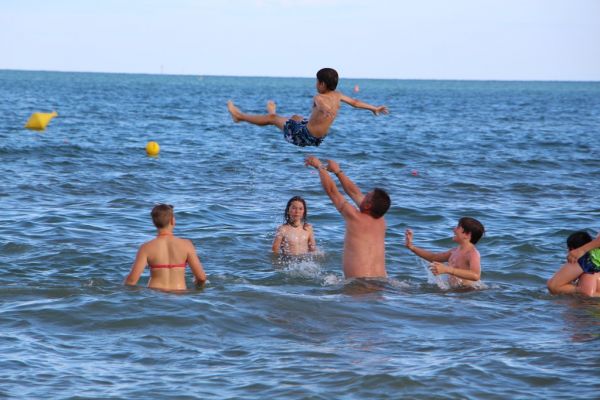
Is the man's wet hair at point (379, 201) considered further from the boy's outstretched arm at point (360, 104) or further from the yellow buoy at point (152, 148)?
the yellow buoy at point (152, 148)

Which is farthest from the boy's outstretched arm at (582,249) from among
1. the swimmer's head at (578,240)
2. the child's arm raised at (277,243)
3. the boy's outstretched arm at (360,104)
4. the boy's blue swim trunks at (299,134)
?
the child's arm raised at (277,243)

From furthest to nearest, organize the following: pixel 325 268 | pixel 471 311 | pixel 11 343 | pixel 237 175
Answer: pixel 237 175 < pixel 325 268 < pixel 471 311 < pixel 11 343

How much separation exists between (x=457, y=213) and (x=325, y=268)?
533 cm

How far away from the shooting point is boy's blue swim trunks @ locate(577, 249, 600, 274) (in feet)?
32.9

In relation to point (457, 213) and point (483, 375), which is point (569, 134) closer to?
point (457, 213)

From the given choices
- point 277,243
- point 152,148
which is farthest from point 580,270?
point 152,148

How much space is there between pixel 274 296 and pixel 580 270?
3.52 meters

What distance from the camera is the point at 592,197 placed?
19.6m

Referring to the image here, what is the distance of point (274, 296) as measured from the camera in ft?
33.2

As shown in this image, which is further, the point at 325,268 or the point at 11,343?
the point at 325,268

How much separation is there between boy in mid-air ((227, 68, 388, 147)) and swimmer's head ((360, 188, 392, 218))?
2.90 ft

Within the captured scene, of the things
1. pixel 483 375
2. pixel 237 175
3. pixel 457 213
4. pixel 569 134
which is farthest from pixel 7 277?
pixel 569 134

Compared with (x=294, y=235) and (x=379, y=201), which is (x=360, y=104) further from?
(x=294, y=235)

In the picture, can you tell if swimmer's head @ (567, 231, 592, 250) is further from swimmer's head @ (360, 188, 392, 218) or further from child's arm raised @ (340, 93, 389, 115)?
child's arm raised @ (340, 93, 389, 115)
